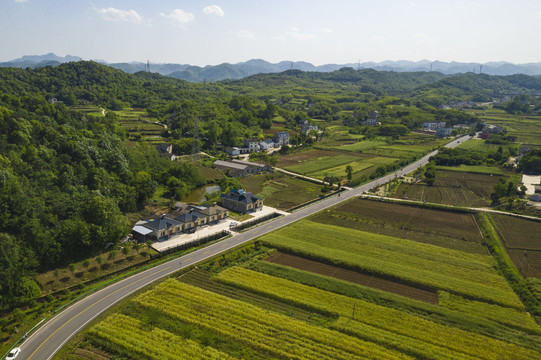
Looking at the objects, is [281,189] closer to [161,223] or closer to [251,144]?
[161,223]

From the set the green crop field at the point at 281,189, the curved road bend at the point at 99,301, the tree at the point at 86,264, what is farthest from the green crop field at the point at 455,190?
the tree at the point at 86,264

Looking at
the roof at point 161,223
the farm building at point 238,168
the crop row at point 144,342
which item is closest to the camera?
the crop row at point 144,342

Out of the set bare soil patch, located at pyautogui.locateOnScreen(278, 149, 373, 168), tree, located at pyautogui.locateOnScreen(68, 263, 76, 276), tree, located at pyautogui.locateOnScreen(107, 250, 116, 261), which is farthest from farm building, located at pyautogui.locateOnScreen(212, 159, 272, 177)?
tree, located at pyautogui.locateOnScreen(68, 263, 76, 276)

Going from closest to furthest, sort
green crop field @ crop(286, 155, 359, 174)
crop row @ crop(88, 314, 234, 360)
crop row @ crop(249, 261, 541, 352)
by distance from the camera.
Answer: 1. crop row @ crop(88, 314, 234, 360)
2. crop row @ crop(249, 261, 541, 352)
3. green crop field @ crop(286, 155, 359, 174)

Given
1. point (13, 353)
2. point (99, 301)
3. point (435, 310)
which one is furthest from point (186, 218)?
point (435, 310)

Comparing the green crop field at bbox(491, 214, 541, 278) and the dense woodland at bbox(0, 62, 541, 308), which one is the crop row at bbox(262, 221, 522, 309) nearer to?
the green crop field at bbox(491, 214, 541, 278)

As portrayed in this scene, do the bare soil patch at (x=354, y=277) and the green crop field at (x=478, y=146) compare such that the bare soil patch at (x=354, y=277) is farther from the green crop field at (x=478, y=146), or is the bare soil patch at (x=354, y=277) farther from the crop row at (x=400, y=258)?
the green crop field at (x=478, y=146)
